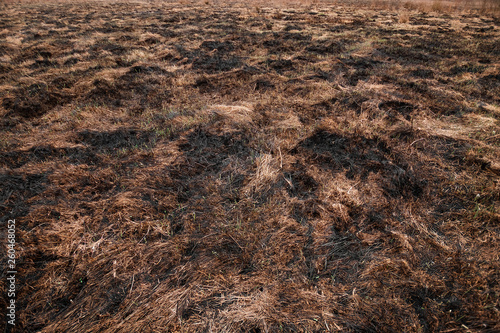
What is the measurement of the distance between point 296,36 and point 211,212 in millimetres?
10917

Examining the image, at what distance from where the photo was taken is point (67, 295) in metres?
1.90

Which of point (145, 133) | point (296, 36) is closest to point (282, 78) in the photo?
point (145, 133)

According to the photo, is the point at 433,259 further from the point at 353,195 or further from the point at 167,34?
the point at 167,34

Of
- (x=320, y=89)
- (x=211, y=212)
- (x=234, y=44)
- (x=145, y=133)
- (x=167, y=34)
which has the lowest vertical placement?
(x=211, y=212)

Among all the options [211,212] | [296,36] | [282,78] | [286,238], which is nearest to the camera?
[286,238]

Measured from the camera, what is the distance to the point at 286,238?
7.66 feet

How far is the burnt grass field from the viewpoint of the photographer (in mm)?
1813

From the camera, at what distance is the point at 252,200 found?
9.06 ft

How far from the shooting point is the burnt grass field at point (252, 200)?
181 cm

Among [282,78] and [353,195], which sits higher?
[282,78]

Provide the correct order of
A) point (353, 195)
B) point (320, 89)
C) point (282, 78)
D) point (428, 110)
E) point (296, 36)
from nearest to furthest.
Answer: point (353, 195) < point (428, 110) < point (320, 89) < point (282, 78) < point (296, 36)

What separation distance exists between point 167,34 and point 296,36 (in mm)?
6534

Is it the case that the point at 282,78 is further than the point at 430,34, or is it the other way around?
the point at 430,34

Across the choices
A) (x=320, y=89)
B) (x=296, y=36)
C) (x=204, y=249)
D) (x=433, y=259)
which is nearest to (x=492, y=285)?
(x=433, y=259)
